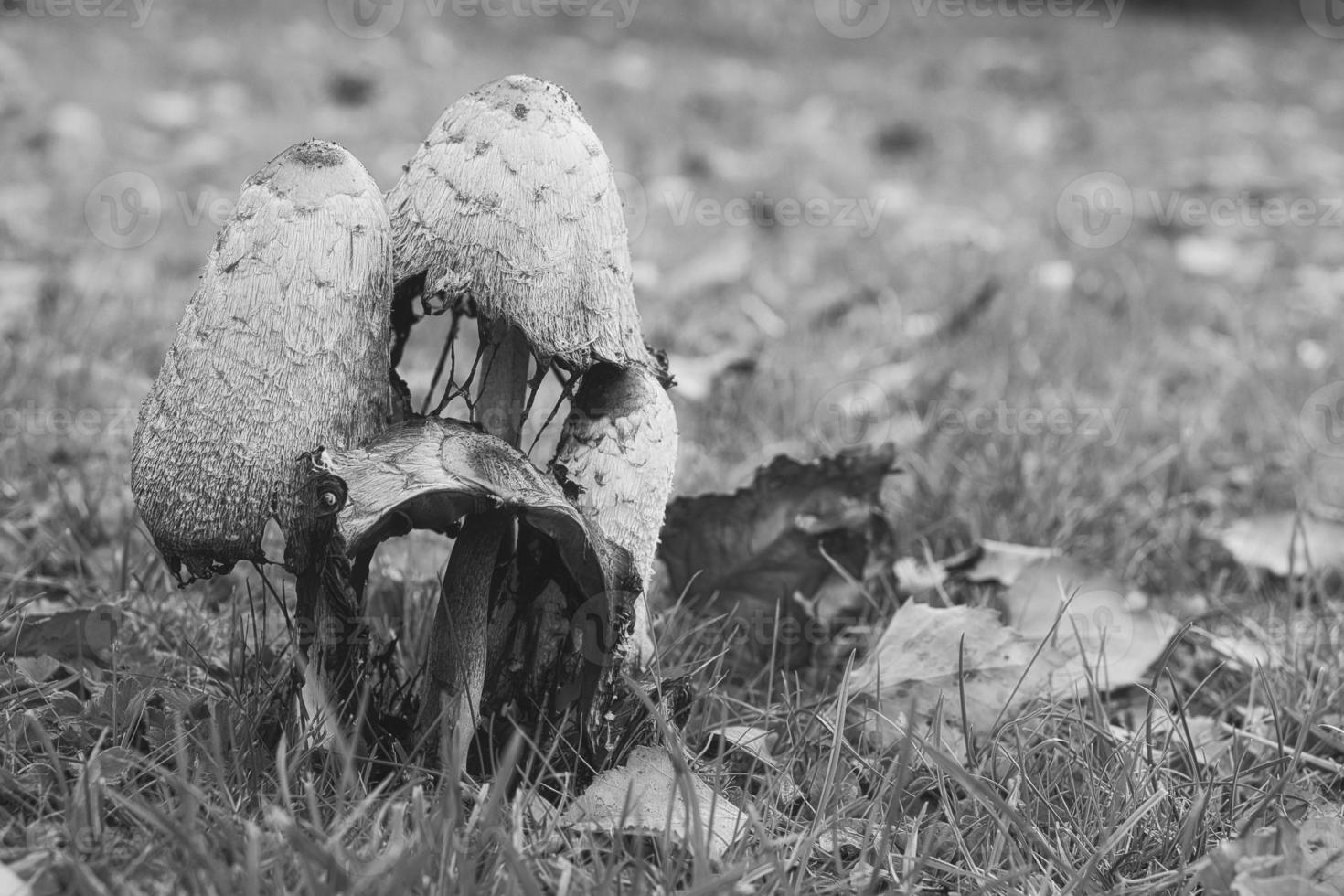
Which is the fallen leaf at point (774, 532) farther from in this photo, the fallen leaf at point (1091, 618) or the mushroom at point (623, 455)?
the mushroom at point (623, 455)

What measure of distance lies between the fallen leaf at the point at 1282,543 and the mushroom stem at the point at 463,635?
182 centimetres

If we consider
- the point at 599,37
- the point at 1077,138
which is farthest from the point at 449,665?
the point at 599,37

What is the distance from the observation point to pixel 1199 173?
6863mm

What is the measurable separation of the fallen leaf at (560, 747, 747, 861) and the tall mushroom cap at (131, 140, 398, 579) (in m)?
0.58

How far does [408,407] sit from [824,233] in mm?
4029

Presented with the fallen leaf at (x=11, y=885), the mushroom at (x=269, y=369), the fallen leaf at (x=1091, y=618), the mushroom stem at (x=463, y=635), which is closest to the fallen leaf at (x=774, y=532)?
the fallen leaf at (x=1091, y=618)

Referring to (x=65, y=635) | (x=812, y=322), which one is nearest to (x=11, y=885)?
(x=65, y=635)

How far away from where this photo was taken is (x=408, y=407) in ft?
5.78

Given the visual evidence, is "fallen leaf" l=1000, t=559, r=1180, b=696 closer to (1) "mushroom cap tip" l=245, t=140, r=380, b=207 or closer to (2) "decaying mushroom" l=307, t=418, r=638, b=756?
(2) "decaying mushroom" l=307, t=418, r=638, b=756

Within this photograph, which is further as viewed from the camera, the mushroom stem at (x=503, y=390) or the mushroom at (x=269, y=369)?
the mushroom stem at (x=503, y=390)

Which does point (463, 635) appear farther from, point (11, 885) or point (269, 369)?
point (11, 885)

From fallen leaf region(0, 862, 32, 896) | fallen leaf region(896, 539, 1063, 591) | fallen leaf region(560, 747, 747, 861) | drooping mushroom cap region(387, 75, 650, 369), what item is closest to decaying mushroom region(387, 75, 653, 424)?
drooping mushroom cap region(387, 75, 650, 369)

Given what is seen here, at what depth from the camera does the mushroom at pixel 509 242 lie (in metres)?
1.61

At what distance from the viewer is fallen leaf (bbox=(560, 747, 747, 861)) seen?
1.56 metres
